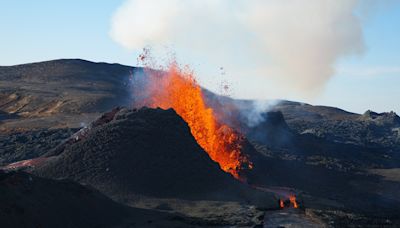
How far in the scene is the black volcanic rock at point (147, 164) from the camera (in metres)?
29.5

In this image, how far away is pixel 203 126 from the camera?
143 ft

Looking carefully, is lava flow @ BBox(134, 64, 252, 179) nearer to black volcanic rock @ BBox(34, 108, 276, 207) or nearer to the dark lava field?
the dark lava field

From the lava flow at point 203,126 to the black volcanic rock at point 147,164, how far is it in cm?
769

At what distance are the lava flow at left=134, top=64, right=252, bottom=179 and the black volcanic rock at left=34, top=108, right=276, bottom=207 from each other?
7.69 meters

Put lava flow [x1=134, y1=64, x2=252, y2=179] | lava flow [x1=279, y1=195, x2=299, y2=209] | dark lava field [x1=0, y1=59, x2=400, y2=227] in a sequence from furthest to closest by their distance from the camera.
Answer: lava flow [x1=134, y1=64, x2=252, y2=179] → lava flow [x1=279, y1=195, x2=299, y2=209] → dark lava field [x1=0, y1=59, x2=400, y2=227]

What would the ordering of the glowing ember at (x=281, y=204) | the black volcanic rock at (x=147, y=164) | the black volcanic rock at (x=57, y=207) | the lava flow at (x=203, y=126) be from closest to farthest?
the black volcanic rock at (x=57, y=207), the black volcanic rock at (x=147, y=164), the glowing ember at (x=281, y=204), the lava flow at (x=203, y=126)

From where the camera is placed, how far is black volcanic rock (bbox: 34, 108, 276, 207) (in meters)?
29.5

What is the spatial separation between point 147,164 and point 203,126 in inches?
528

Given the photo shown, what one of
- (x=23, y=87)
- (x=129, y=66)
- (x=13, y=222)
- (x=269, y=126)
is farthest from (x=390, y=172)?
(x=129, y=66)

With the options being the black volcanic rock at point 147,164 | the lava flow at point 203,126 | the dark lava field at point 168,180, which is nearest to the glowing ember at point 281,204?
the dark lava field at point 168,180

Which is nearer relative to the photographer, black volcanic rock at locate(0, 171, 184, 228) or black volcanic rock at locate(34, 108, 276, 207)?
black volcanic rock at locate(0, 171, 184, 228)

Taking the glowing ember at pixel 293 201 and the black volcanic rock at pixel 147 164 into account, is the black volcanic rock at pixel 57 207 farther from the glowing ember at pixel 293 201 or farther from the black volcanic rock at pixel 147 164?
the glowing ember at pixel 293 201

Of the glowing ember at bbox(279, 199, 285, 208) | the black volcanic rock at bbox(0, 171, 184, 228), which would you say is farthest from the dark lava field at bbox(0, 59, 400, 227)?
the glowing ember at bbox(279, 199, 285, 208)

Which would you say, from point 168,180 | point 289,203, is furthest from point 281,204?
point 168,180
